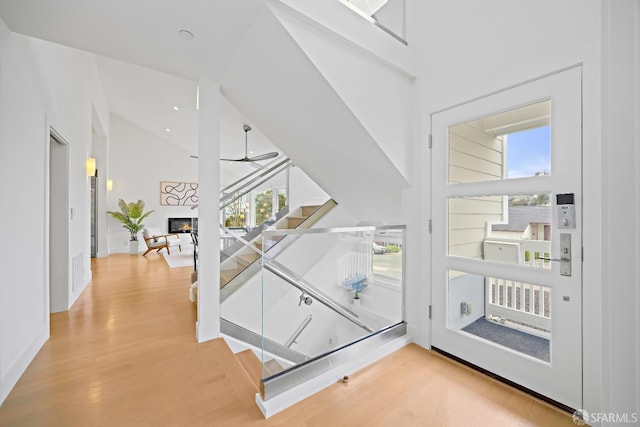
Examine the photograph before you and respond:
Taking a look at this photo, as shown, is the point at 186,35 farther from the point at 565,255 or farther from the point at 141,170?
the point at 141,170

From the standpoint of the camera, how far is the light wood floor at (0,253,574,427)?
1.54 meters

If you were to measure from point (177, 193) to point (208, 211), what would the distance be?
283 inches

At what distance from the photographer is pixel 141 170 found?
805 cm

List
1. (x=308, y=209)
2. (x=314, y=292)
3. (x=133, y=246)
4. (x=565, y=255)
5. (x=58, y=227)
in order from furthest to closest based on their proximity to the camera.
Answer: (x=133, y=246) < (x=308, y=209) < (x=58, y=227) < (x=314, y=292) < (x=565, y=255)

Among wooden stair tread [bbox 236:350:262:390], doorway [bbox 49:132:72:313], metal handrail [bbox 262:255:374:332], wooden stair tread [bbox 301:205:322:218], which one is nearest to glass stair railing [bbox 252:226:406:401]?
metal handrail [bbox 262:255:374:332]

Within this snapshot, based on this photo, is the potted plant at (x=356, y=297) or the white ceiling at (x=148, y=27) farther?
the potted plant at (x=356, y=297)

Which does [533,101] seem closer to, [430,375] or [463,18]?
[463,18]

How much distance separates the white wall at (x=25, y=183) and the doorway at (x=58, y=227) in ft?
1.28

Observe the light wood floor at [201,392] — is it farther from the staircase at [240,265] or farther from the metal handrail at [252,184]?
the metal handrail at [252,184]

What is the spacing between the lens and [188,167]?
348 inches

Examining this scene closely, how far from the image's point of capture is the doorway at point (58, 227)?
307 centimetres

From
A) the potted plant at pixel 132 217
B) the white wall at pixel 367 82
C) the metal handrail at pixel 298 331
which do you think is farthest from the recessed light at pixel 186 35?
the potted plant at pixel 132 217

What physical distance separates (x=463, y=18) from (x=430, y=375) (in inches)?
106

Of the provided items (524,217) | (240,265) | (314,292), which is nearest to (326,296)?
(314,292)
